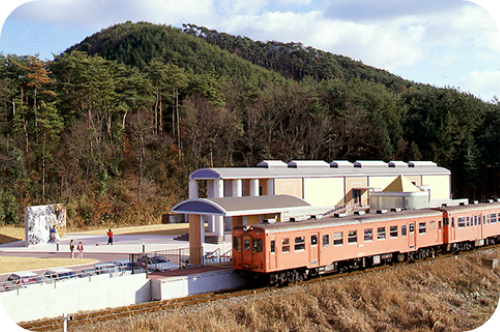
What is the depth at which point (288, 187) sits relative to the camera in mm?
36000

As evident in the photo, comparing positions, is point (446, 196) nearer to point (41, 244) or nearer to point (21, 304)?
point (41, 244)

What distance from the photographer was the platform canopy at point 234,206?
76.8 feet

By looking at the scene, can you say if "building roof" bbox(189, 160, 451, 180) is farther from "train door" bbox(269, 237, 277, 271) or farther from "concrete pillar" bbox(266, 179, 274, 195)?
"train door" bbox(269, 237, 277, 271)

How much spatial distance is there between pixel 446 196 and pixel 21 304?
4310 centimetres

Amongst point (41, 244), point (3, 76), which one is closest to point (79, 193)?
point (41, 244)

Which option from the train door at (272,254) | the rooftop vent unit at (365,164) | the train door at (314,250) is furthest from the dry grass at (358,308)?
the rooftop vent unit at (365,164)

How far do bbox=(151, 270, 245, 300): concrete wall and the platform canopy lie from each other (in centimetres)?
369

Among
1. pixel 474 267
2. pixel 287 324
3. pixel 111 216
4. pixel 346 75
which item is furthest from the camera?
pixel 346 75

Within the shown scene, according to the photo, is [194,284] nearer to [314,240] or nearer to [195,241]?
[195,241]

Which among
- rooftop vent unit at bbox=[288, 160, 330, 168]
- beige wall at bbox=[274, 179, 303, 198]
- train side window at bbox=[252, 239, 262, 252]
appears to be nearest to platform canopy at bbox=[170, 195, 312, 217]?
train side window at bbox=[252, 239, 262, 252]

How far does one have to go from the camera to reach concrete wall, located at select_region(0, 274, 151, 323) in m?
15.6

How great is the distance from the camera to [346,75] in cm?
12525

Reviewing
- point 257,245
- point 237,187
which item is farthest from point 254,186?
point 257,245

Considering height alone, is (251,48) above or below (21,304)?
above
